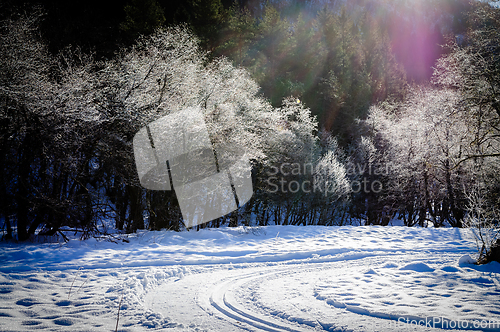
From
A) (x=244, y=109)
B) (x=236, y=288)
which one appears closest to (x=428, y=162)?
(x=244, y=109)

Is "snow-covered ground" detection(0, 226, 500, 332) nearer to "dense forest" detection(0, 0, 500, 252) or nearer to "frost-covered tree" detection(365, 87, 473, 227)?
"dense forest" detection(0, 0, 500, 252)

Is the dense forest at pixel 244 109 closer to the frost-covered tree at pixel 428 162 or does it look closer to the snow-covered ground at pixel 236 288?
the frost-covered tree at pixel 428 162

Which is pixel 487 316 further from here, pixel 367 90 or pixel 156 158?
pixel 367 90

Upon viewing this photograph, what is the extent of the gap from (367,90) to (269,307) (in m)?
34.3

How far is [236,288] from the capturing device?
549 cm

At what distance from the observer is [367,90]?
33.9 metres

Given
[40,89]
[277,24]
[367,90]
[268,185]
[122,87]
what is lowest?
[268,185]

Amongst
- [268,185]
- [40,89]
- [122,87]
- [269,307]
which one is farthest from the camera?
[268,185]

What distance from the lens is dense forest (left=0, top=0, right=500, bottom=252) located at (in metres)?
8.27

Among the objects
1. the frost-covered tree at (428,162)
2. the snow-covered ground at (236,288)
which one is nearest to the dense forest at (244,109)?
the frost-covered tree at (428,162)

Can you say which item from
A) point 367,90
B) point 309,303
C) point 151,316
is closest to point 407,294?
point 309,303

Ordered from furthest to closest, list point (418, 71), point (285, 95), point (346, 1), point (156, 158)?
point (346, 1)
point (418, 71)
point (285, 95)
point (156, 158)

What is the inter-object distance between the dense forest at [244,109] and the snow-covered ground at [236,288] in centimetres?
204

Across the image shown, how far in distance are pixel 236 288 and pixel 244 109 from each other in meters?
13.1
